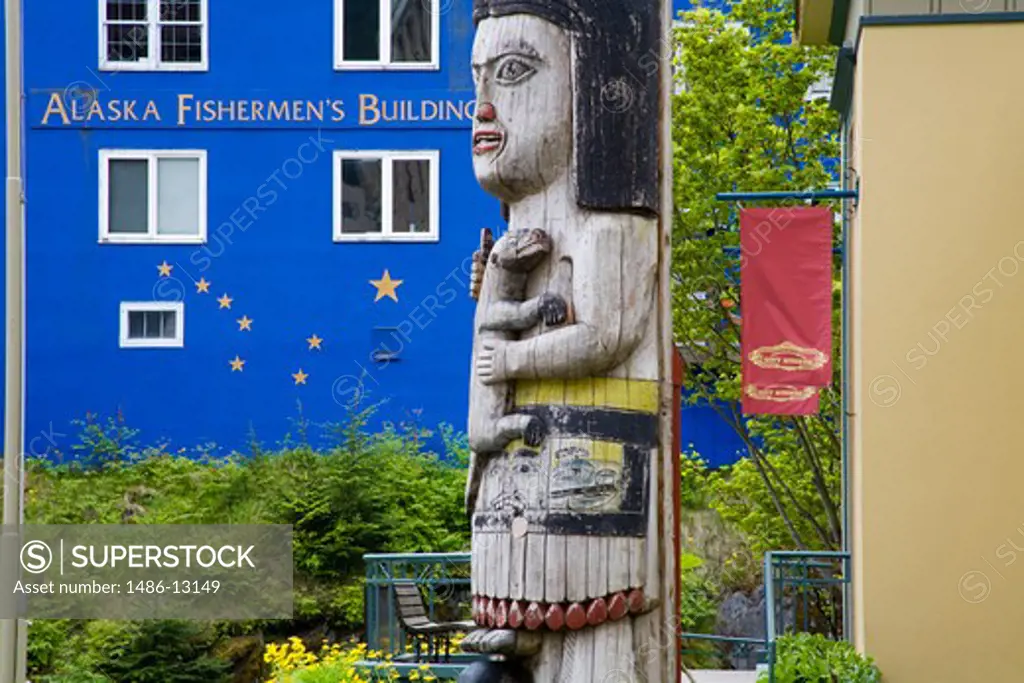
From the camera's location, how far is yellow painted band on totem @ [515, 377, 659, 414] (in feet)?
28.6

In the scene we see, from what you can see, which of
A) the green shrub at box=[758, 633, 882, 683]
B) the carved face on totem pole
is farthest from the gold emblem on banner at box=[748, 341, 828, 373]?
the carved face on totem pole

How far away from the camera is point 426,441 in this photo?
23828 mm

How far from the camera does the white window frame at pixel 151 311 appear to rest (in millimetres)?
24078

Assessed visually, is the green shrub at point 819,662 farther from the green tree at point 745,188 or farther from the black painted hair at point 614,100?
the green tree at point 745,188

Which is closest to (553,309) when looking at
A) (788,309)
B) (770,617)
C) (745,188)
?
(788,309)

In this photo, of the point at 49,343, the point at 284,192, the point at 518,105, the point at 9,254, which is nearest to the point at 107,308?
the point at 49,343

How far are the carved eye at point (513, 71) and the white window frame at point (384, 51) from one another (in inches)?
606

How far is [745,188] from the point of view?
20.2m

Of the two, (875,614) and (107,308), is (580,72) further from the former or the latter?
(107,308)

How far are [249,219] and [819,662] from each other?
1369cm

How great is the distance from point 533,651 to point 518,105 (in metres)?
2.65

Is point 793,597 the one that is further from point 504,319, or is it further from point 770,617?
point 504,319

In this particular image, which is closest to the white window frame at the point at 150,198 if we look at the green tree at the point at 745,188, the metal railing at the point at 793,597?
the green tree at the point at 745,188

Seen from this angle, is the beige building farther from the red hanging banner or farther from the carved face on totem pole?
the carved face on totem pole
